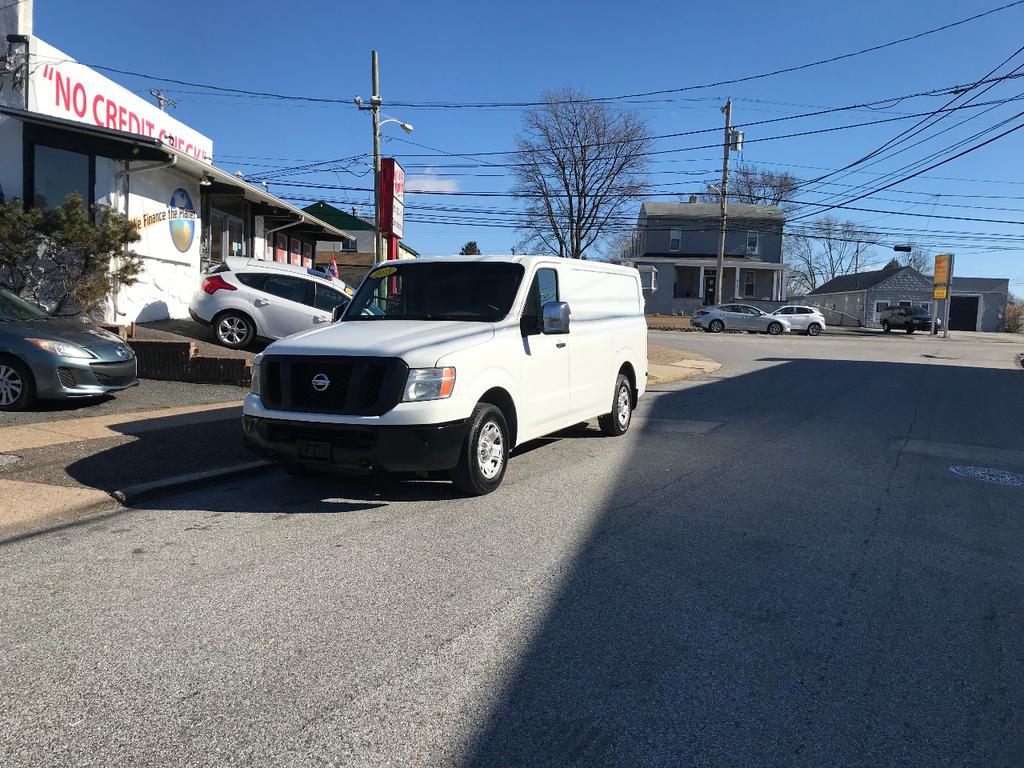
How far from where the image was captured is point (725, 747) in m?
2.88

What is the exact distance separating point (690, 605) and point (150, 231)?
13604mm

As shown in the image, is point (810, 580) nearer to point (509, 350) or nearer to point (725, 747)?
point (725, 747)

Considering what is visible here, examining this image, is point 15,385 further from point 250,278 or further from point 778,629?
point 778,629

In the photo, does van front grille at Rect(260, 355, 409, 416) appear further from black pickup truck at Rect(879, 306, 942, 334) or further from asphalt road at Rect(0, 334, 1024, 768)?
black pickup truck at Rect(879, 306, 942, 334)

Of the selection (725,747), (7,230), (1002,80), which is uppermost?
(1002,80)

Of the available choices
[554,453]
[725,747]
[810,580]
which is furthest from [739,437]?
[725,747]

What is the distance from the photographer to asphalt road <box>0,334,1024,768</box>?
9.56 feet

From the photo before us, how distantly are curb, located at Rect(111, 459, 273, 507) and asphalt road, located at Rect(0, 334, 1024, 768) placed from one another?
0.26 m

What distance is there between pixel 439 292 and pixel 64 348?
4.91 meters

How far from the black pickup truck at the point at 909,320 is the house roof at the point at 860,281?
30.6ft

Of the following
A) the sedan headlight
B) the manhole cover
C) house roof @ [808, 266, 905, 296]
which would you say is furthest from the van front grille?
house roof @ [808, 266, 905, 296]

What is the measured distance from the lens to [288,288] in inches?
554

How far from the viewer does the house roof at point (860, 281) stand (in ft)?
191

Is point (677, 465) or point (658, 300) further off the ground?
point (658, 300)
